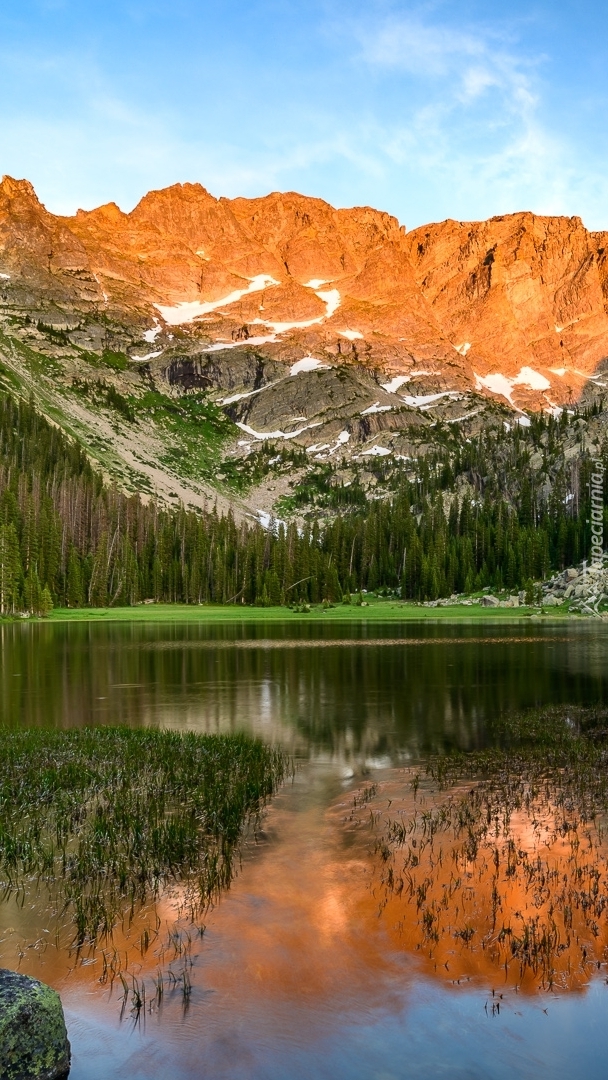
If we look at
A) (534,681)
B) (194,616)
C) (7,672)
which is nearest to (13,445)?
(194,616)

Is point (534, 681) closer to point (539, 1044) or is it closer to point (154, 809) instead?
point (154, 809)

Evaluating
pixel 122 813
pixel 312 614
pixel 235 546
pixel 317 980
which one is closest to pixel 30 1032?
pixel 317 980

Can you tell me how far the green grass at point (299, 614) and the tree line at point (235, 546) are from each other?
8.23 metres

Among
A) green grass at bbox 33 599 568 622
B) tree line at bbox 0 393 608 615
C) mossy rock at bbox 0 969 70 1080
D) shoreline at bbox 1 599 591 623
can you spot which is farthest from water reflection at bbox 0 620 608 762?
tree line at bbox 0 393 608 615

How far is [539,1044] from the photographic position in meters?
8.55

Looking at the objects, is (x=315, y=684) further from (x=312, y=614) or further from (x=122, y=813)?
(x=312, y=614)

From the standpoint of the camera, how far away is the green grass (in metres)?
113

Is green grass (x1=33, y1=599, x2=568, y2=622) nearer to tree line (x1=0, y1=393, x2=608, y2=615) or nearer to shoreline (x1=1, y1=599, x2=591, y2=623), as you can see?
shoreline (x1=1, y1=599, x2=591, y2=623)

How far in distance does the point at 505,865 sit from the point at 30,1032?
933 cm

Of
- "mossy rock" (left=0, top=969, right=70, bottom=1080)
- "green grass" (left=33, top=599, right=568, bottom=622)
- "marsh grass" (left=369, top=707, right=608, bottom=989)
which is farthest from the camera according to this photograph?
"green grass" (left=33, top=599, right=568, bottom=622)

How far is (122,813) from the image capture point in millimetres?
16266

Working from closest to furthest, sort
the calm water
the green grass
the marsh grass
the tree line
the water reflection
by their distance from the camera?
1. the calm water
2. the marsh grass
3. the water reflection
4. the green grass
5. the tree line

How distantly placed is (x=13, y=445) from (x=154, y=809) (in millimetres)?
173444

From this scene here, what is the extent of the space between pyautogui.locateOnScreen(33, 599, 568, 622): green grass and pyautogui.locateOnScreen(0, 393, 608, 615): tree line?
27.0 ft
